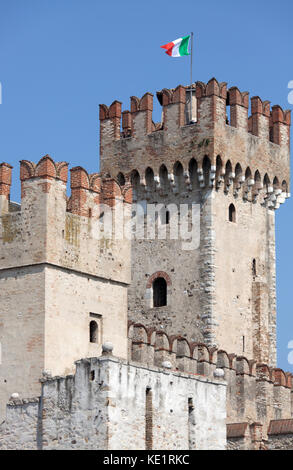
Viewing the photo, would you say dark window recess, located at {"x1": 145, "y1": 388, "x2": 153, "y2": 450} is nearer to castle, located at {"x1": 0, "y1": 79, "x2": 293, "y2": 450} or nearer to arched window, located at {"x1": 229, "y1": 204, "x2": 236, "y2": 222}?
castle, located at {"x1": 0, "y1": 79, "x2": 293, "y2": 450}

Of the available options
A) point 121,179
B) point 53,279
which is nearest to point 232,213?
point 121,179

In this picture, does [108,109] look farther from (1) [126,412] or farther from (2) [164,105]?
(1) [126,412]

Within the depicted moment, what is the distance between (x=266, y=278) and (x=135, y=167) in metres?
6.50

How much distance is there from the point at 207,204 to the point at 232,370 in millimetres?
6752

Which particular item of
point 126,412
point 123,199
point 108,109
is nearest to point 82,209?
point 123,199

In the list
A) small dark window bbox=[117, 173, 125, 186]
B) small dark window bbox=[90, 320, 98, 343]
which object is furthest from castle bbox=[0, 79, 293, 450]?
small dark window bbox=[117, 173, 125, 186]

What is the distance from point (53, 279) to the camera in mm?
44125

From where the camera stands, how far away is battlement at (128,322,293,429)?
4897cm

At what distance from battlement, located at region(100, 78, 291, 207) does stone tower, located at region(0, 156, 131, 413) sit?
348 inches

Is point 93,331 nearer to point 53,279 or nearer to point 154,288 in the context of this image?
point 53,279

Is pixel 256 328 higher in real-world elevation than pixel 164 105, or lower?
lower

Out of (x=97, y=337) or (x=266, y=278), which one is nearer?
(x=97, y=337)
